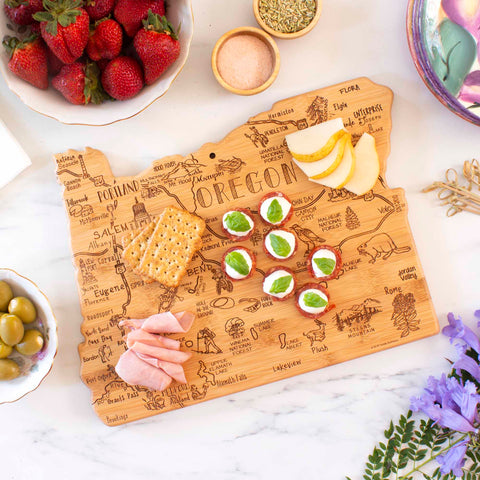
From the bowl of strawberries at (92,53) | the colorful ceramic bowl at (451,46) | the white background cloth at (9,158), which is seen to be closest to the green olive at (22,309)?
the white background cloth at (9,158)

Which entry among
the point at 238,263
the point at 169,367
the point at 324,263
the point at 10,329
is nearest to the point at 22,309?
the point at 10,329

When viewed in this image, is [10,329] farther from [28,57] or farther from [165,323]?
[28,57]

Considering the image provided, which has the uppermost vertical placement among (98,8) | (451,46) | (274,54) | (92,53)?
(98,8)

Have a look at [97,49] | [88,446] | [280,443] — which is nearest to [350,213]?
[280,443]

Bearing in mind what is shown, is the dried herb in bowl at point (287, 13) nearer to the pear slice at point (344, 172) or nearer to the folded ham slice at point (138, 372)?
the pear slice at point (344, 172)

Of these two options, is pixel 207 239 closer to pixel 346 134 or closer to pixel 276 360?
pixel 276 360

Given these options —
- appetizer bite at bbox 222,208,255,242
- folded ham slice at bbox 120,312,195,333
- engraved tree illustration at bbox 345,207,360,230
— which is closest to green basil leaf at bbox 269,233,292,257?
appetizer bite at bbox 222,208,255,242

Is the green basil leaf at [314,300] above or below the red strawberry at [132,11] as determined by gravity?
below
